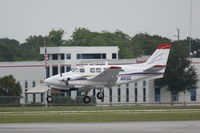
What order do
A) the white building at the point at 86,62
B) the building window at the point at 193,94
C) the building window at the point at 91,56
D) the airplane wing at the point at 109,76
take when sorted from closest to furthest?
the airplane wing at the point at 109,76
the building window at the point at 193,94
the white building at the point at 86,62
the building window at the point at 91,56

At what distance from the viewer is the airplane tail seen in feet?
197

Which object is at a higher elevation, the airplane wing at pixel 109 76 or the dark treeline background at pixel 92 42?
the dark treeline background at pixel 92 42

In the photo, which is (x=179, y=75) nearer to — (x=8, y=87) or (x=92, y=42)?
(x=8, y=87)

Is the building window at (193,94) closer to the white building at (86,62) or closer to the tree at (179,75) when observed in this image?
the white building at (86,62)

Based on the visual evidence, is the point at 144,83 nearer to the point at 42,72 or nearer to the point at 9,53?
the point at 42,72

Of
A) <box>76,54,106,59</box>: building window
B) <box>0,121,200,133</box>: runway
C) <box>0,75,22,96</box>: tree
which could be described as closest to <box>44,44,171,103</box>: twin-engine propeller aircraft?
<box>0,121,200,133</box>: runway

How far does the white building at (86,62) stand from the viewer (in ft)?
282

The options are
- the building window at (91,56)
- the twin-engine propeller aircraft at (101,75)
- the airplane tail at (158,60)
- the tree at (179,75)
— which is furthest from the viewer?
the building window at (91,56)

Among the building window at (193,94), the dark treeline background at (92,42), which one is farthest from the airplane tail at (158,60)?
the dark treeline background at (92,42)

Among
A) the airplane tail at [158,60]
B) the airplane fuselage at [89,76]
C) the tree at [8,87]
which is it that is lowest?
the tree at [8,87]

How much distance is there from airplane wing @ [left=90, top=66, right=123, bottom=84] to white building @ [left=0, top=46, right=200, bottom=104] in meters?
25.5

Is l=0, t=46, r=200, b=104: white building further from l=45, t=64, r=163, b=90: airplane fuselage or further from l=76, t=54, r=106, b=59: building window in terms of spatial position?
l=45, t=64, r=163, b=90: airplane fuselage

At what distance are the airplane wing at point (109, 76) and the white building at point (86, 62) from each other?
83.8 ft

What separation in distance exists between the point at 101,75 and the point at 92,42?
72.0 m
